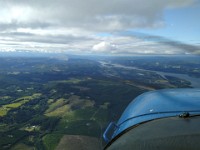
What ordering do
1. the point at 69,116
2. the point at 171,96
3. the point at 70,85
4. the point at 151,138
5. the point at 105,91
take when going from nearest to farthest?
the point at 151,138
the point at 171,96
the point at 69,116
the point at 105,91
the point at 70,85

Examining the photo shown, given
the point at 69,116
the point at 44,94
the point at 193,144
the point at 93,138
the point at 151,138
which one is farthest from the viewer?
the point at 44,94

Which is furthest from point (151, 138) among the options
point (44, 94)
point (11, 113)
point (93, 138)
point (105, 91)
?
point (44, 94)

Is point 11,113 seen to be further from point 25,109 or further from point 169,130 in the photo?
point 169,130

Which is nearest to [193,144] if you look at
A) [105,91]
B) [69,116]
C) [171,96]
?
[171,96]

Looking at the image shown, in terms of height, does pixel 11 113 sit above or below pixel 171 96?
below

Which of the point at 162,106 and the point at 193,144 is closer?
the point at 193,144

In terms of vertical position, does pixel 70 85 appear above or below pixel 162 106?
below

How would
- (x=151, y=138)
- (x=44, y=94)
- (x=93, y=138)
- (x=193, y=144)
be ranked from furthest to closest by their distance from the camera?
(x=44, y=94)
(x=93, y=138)
(x=151, y=138)
(x=193, y=144)

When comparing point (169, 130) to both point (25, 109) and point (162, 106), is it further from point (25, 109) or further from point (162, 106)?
point (25, 109)

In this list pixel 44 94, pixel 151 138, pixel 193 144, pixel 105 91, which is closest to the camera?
pixel 193 144
